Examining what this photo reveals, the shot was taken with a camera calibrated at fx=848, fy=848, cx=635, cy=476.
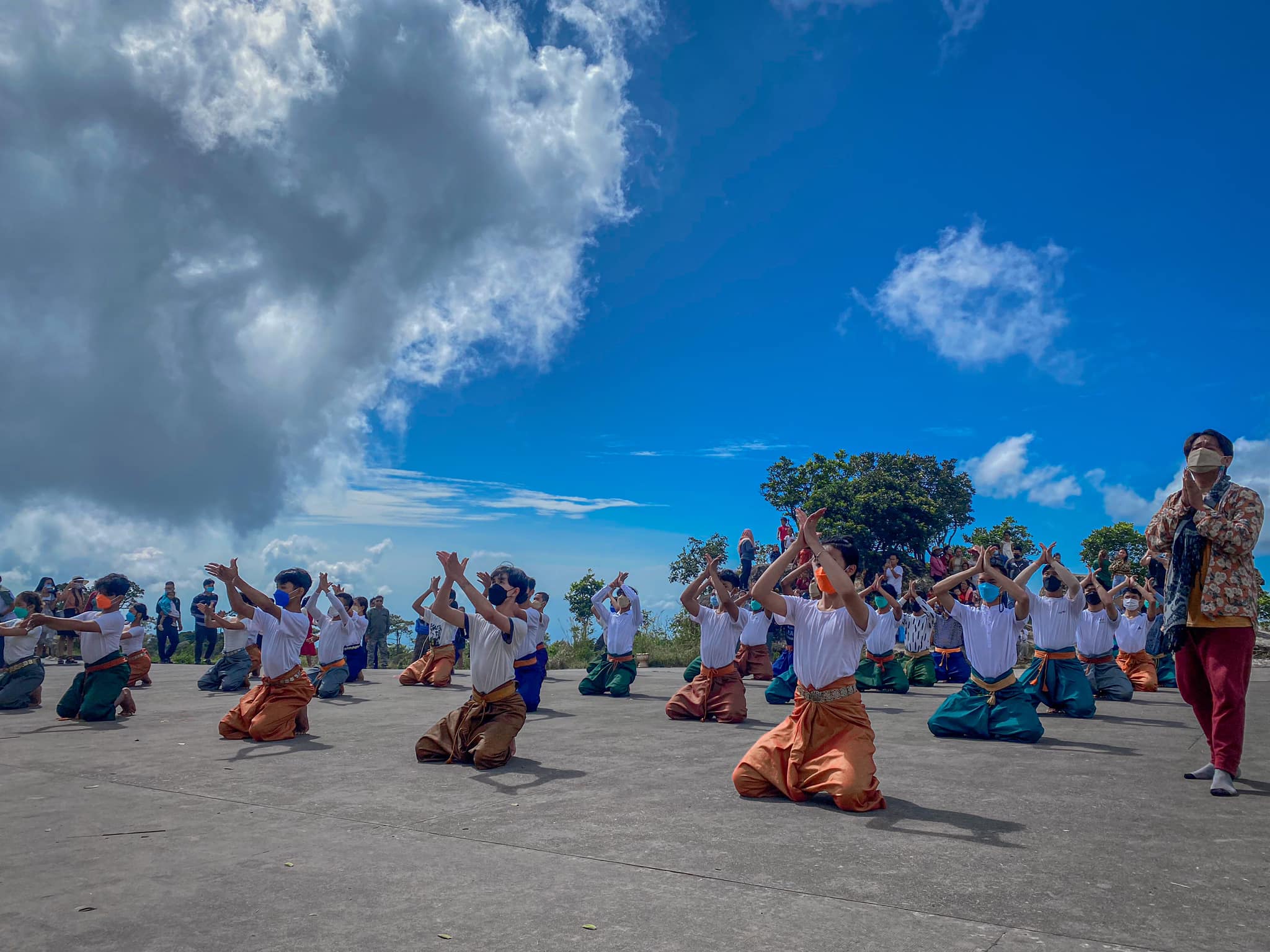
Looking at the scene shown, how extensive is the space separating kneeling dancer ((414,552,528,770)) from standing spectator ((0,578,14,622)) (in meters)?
7.88

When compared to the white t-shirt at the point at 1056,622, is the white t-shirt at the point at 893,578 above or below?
above

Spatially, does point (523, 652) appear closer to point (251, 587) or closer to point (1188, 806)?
point (251, 587)

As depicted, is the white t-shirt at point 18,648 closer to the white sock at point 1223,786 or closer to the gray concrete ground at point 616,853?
the gray concrete ground at point 616,853

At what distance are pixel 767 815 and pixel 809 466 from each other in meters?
30.2

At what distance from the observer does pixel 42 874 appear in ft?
13.2

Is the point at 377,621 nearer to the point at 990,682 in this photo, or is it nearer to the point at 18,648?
the point at 18,648

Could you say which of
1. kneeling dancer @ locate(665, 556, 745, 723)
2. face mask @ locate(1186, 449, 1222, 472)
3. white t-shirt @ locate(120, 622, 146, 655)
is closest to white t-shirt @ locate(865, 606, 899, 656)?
kneeling dancer @ locate(665, 556, 745, 723)

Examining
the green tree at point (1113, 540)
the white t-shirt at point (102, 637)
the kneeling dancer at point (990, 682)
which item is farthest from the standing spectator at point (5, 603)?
the green tree at point (1113, 540)

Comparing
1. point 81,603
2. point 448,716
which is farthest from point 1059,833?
point 81,603

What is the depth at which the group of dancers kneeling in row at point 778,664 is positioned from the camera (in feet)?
18.6

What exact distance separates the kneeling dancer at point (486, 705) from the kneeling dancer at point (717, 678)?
10.0 feet

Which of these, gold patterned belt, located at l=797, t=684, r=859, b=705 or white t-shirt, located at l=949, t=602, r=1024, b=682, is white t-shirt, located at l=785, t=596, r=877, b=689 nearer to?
gold patterned belt, located at l=797, t=684, r=859, b=705

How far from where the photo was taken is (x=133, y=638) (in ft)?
42.9

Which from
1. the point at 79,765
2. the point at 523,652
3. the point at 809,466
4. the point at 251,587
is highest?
the point at 809,466
